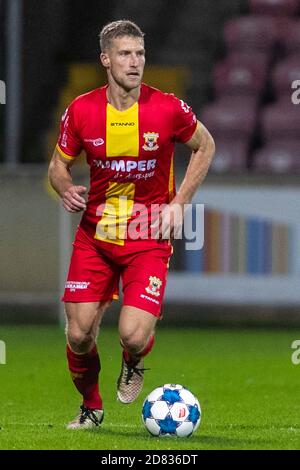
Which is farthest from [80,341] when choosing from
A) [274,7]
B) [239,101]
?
[274,7]

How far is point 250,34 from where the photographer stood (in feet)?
54.5

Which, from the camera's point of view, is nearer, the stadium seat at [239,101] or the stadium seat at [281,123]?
the stadium seat at [281,123]

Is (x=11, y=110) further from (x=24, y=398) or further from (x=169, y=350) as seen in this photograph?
(x=24, y=398)

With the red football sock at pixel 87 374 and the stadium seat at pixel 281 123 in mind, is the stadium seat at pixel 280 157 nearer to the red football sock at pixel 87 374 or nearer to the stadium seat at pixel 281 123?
the stadium seat at pixel 281 123

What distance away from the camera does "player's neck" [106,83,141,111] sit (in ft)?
23.7

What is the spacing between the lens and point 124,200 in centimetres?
727

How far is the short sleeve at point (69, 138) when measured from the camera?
23.6 feet

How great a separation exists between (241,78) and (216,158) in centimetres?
158

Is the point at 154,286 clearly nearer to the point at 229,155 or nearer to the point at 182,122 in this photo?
the point at 182,122

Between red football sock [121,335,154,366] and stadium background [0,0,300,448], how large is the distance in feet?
7.77

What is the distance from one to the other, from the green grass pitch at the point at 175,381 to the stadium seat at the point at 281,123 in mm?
3173

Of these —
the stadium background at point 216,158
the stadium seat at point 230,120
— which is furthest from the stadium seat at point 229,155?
the stadium seat at point 230,120

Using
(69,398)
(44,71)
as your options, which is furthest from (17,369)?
(44,71)

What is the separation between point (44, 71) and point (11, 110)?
2294 millimetres
